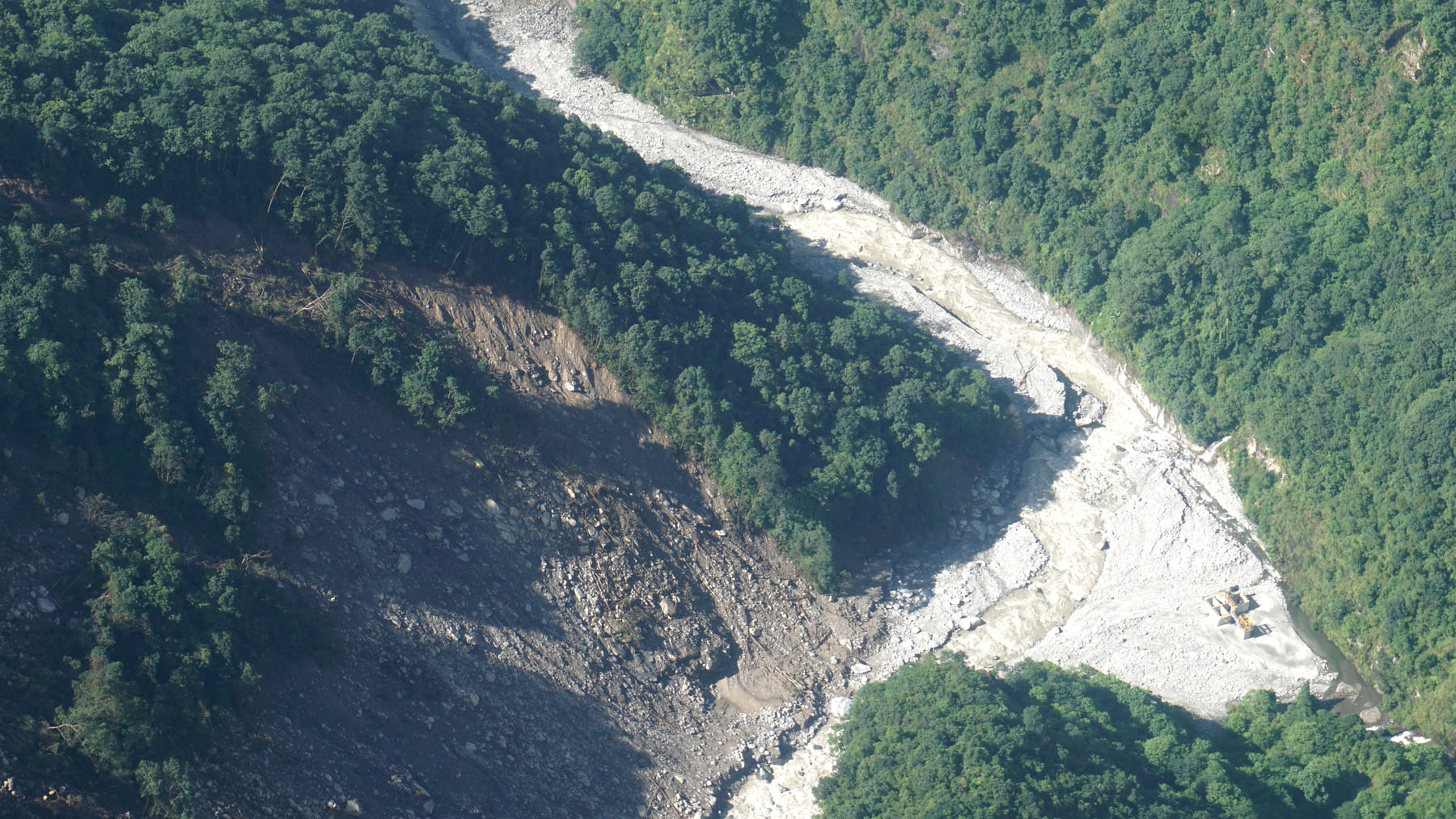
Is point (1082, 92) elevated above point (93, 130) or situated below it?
above

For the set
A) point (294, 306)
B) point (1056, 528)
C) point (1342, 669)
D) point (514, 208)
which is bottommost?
point (1056, 528)

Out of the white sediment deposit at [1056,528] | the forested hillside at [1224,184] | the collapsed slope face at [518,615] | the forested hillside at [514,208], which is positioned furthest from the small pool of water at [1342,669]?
A: the collapsed slope face at [518,615]

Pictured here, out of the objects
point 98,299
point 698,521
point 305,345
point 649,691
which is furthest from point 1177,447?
point 98,299

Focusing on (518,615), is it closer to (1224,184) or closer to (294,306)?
(294,306)


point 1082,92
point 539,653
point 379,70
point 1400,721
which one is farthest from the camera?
point 1082,92

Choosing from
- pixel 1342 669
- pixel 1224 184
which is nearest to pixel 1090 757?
pixel 1342 669

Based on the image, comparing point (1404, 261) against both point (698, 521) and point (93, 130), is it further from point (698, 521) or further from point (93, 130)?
point (93, 130)

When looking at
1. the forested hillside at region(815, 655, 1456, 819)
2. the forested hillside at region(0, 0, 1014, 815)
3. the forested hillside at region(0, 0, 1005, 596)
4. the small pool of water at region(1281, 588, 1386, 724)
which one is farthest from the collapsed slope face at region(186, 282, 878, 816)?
the small pool of water at region(1281, 588, 1386, 724)
